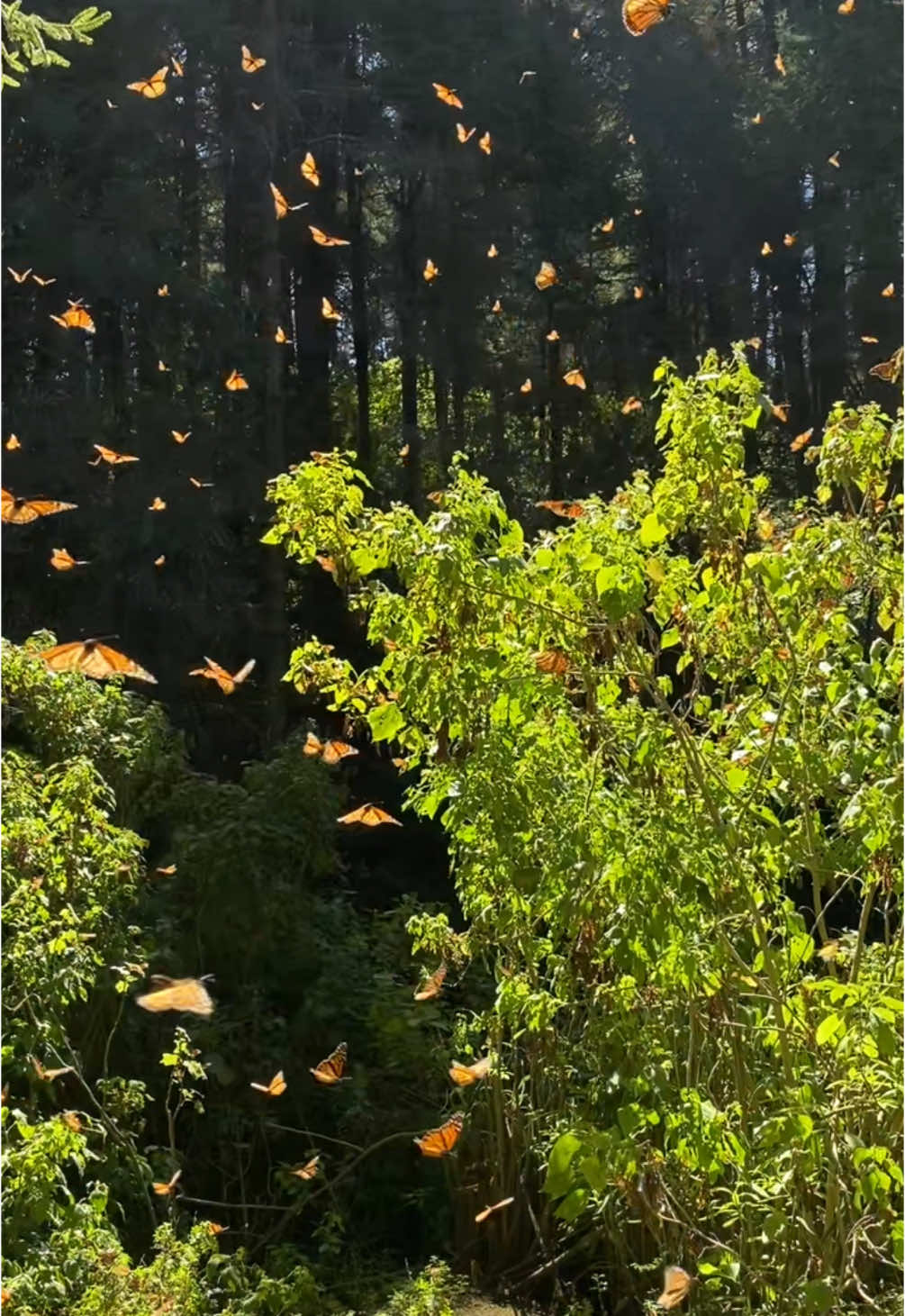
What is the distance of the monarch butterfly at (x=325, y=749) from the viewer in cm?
495

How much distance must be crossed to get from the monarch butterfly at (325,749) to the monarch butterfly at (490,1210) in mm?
1558

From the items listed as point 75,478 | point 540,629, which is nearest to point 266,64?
point 75,478

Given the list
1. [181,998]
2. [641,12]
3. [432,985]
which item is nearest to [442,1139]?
[432,985]

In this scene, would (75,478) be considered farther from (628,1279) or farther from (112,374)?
(628,1279)

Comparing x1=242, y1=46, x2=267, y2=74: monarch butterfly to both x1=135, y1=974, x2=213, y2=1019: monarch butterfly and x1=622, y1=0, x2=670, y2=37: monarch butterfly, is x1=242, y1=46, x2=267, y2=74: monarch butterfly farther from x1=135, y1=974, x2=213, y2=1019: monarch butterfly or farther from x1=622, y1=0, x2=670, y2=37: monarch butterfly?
x1=135, y1=974, x2=213, y2=1019: monarch butterfly

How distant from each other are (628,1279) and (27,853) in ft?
6.43

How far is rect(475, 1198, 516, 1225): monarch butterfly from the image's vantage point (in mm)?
3831

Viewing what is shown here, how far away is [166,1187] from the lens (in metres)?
3.75

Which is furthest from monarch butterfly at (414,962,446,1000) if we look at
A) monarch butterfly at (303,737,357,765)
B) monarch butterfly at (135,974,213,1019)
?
monarch butterfly at (135,974,213,1019)

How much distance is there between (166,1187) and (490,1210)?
2.98 feet

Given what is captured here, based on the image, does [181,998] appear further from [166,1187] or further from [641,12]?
[641,12]

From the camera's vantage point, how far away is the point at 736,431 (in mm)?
2316

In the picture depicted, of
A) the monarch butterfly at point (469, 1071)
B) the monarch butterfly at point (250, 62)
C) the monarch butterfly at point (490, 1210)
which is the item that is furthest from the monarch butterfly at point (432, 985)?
the monarch butterfly at point (250, 62)

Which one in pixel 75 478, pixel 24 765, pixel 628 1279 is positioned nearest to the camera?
pixel 628 1279
